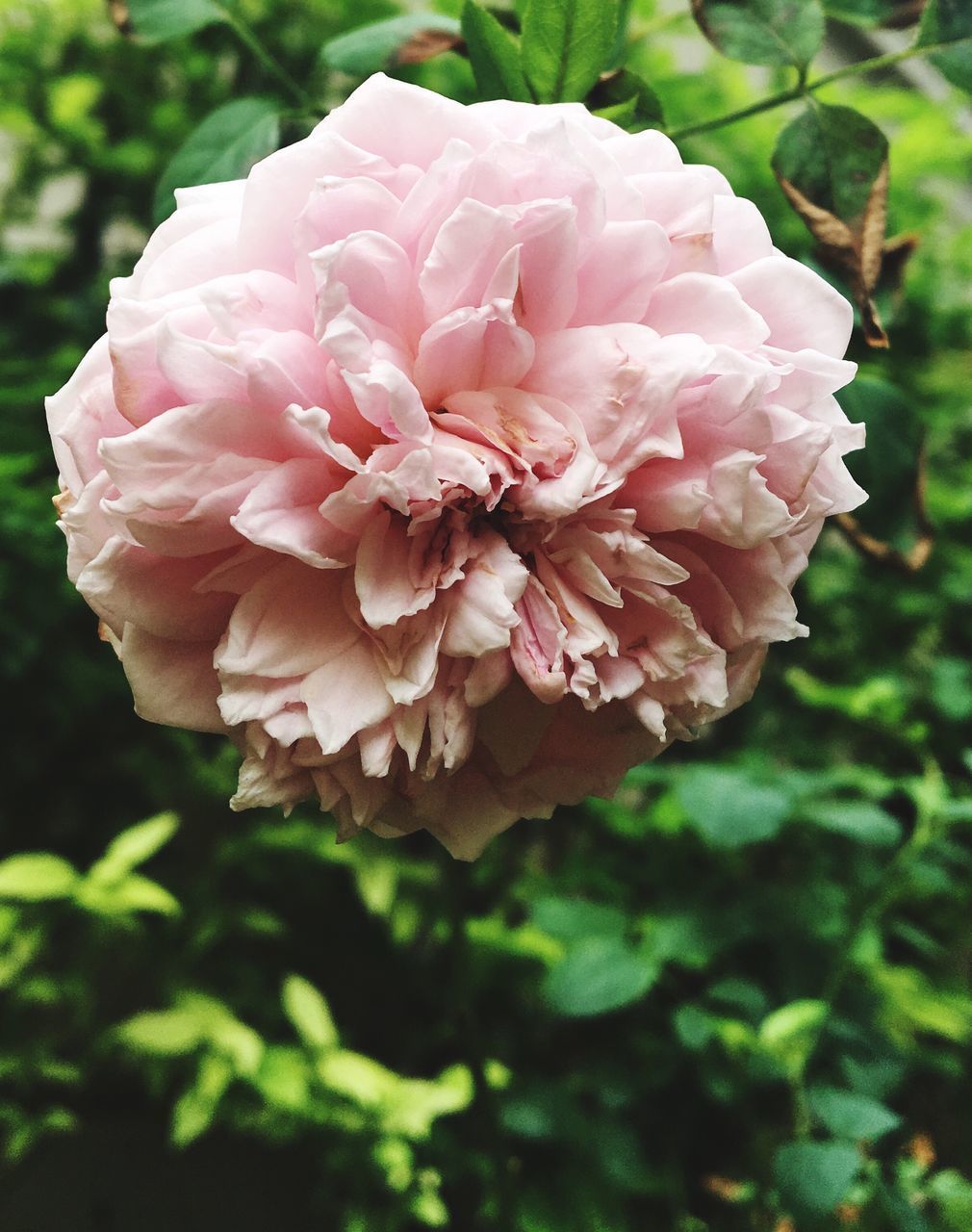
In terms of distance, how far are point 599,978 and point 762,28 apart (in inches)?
24.8

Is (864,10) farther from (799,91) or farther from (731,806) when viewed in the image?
(731,806)

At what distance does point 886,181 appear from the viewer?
1.53 feet

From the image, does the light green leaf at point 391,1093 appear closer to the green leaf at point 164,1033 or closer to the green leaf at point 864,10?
the green leaf at point 164,1033

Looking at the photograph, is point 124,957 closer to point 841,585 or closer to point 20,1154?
point 20,1154

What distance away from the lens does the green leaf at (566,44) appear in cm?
40

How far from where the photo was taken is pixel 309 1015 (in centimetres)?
76

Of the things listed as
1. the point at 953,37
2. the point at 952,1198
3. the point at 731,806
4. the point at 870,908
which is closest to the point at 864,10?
the point at 953,37

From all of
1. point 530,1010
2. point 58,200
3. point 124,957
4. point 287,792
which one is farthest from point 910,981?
point 58,200

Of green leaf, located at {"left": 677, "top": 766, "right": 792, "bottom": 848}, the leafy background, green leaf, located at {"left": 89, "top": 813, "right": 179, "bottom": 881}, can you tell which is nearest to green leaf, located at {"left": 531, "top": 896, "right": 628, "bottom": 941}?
the leafy background

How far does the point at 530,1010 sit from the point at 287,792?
0.77 meters

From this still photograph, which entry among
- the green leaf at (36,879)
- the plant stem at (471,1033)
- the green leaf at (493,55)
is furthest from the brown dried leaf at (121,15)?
the green leaf at (36,879)

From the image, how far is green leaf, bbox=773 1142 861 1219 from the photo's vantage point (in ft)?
1.86

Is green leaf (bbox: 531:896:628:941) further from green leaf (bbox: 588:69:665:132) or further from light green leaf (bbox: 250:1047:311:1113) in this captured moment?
green leaf (bbox: 588:69:665:132)

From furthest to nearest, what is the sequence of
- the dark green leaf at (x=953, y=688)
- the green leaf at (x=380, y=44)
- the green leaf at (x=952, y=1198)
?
the dark green leaf at (x=953, y=688), the green leaf at (x=952, y=1198), the green leaf at (x=380, y=44)
